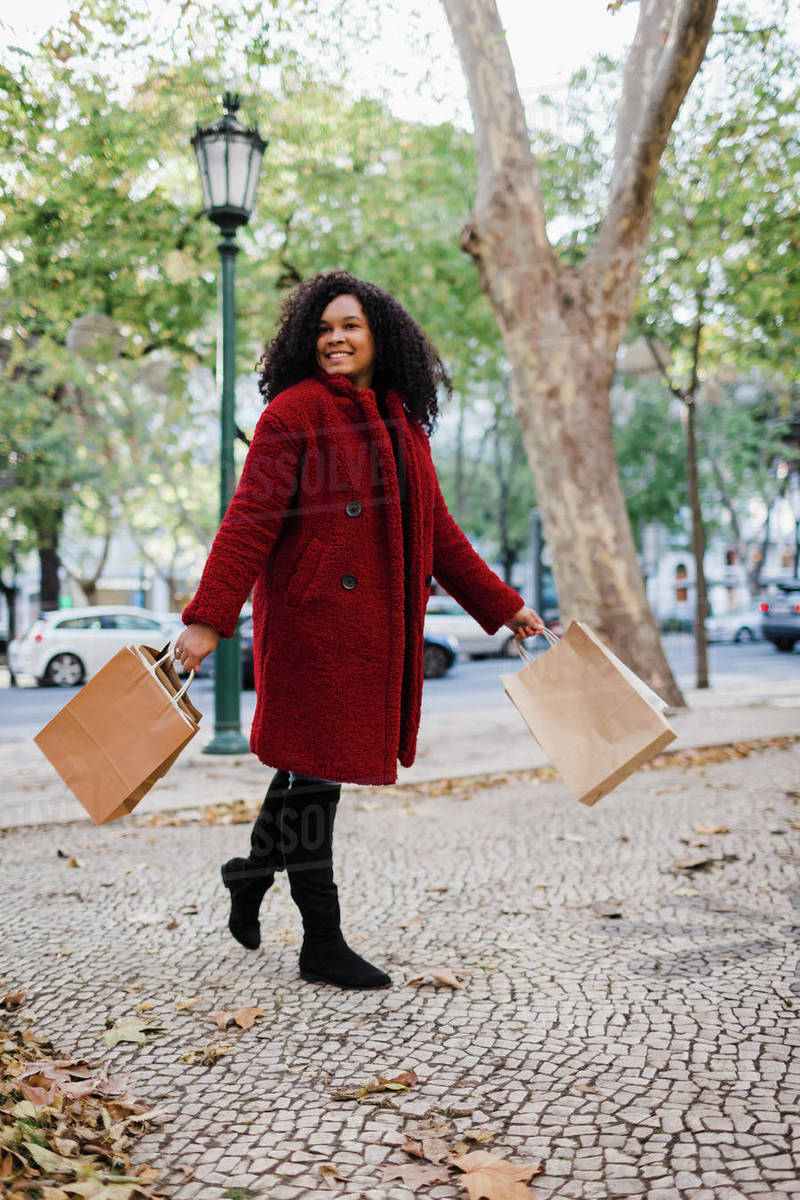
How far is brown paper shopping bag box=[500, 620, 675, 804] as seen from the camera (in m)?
2.75

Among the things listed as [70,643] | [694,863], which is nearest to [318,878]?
[694,863]

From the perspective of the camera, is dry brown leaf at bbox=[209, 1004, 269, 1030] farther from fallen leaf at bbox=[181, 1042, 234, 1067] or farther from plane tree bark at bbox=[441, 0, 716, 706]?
plane tree bark at bbox=[441, 0, 716, 706]

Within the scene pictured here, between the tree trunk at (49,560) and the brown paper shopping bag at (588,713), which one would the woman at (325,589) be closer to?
the brown paper shopping bag at (588,713)

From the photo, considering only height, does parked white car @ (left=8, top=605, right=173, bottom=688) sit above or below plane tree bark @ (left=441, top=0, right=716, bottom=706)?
below

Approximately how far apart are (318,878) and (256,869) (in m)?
0.25

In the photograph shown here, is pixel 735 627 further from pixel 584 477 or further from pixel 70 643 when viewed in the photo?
pixel 584 477

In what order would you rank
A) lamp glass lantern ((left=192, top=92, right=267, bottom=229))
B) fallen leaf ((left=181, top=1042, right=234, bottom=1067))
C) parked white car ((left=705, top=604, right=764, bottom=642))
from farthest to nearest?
1. parked white car ((left=705, top=604, right=764, bottom=642))
2. lamp glass lantern ((left=192, top=92, right=267, bottom=229))
3. fallen leaf ((left=181, top=1042, right=234, bottom=1067))

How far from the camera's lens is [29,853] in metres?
4.94

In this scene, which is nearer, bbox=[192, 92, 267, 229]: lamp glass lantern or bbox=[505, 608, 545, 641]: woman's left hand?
bbox=[505, 608, 545, 641]: woman's left hand

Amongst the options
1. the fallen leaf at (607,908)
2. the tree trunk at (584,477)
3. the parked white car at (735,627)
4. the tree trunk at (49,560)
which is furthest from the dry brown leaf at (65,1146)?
the parked white car at (735,627)

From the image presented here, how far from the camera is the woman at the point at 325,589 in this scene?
286 centimetres

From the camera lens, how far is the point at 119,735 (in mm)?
2629

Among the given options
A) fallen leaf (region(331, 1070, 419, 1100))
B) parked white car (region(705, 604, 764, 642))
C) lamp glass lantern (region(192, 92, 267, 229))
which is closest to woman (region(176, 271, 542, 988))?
fallen leaf (region(331, 1070, 419, 1100))

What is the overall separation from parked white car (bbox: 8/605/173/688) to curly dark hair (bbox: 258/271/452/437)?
608 inches
